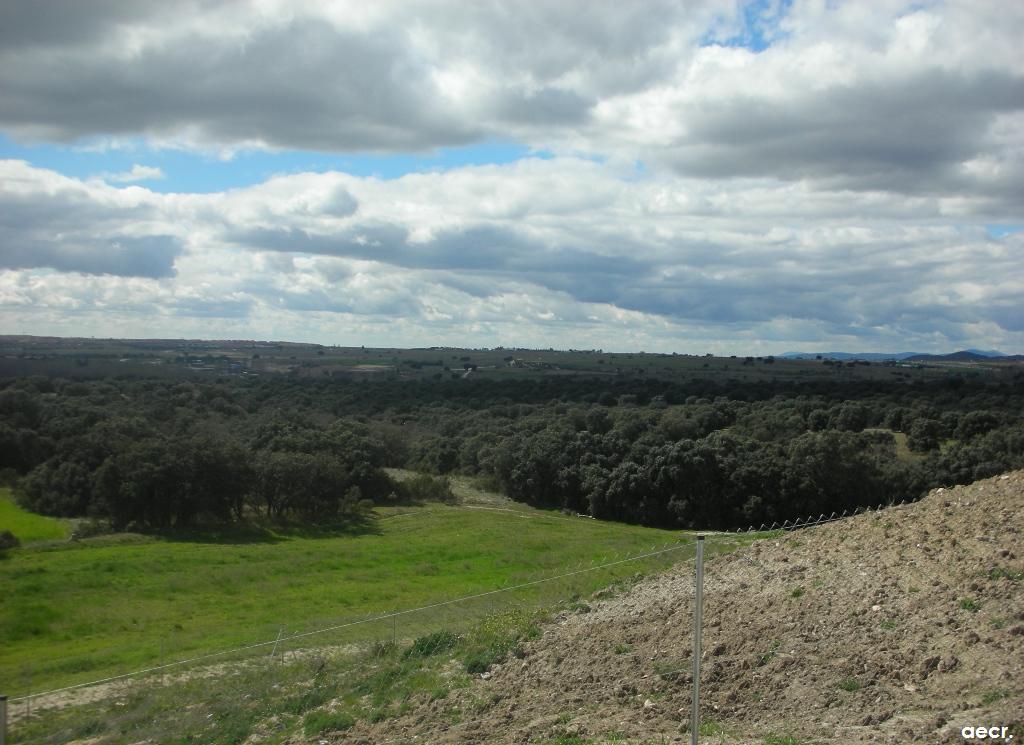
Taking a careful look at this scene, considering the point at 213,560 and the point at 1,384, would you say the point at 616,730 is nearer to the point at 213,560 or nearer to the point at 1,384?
the point at 213,560

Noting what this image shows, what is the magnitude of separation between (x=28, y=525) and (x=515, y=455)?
31.4 metres

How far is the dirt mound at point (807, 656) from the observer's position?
914 centimetres

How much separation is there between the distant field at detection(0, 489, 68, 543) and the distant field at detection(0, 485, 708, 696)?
20cm

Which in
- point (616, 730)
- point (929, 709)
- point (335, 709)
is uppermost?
point (929, 709)

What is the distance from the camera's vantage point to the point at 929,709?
28.9ft

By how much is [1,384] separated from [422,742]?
5818 cm

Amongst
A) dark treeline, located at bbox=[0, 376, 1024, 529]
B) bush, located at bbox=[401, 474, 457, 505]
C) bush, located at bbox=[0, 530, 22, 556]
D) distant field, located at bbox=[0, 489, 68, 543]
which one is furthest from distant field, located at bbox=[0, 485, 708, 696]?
bush, located at bbox=[401, 474, 457, 505]

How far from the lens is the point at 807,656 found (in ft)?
35.1

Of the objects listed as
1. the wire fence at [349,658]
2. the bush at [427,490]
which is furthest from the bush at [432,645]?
the bush at [427,490]

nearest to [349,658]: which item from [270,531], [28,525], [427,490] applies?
[270,531]

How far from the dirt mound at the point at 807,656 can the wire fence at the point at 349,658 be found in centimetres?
73

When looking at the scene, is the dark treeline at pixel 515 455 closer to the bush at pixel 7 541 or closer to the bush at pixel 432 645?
the bush at pixel 7 541

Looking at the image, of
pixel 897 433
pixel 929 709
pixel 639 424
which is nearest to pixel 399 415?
pixel 639 424

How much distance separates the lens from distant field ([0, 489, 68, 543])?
132 ft
